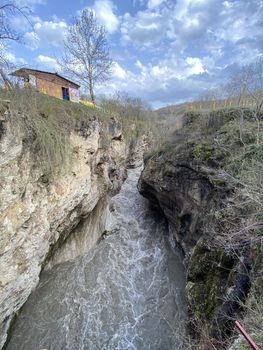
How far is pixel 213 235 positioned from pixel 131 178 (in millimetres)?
16311

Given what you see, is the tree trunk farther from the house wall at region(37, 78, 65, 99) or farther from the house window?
the house window

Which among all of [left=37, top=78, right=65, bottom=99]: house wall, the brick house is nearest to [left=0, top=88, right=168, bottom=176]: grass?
the brick house

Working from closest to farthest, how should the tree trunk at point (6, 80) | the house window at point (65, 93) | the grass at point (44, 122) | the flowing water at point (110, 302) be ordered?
the grass at point (44, 122)
the flowing water at point (110, 302)
the tree trunk at point (6, 80)
the house window at point (65, 93)

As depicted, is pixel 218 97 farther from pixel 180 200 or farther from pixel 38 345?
pixel 38 345

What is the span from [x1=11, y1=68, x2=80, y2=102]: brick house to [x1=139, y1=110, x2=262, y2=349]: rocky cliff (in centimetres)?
727

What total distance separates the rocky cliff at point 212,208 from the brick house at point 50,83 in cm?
727

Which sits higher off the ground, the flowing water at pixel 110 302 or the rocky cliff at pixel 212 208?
the rocky cliff at pixel 212 208

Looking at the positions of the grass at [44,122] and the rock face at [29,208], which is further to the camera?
the grass at [44,122]

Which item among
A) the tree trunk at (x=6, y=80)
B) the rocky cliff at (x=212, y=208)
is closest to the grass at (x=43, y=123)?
the tree trunk at (x=6, y=80)

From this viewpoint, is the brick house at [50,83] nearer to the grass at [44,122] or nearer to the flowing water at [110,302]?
the grass at [44,122]

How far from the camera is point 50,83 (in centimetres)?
1367

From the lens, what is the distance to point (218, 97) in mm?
16703

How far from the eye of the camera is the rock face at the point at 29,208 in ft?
19.1

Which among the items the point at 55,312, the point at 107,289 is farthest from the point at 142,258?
the point at 55,312
